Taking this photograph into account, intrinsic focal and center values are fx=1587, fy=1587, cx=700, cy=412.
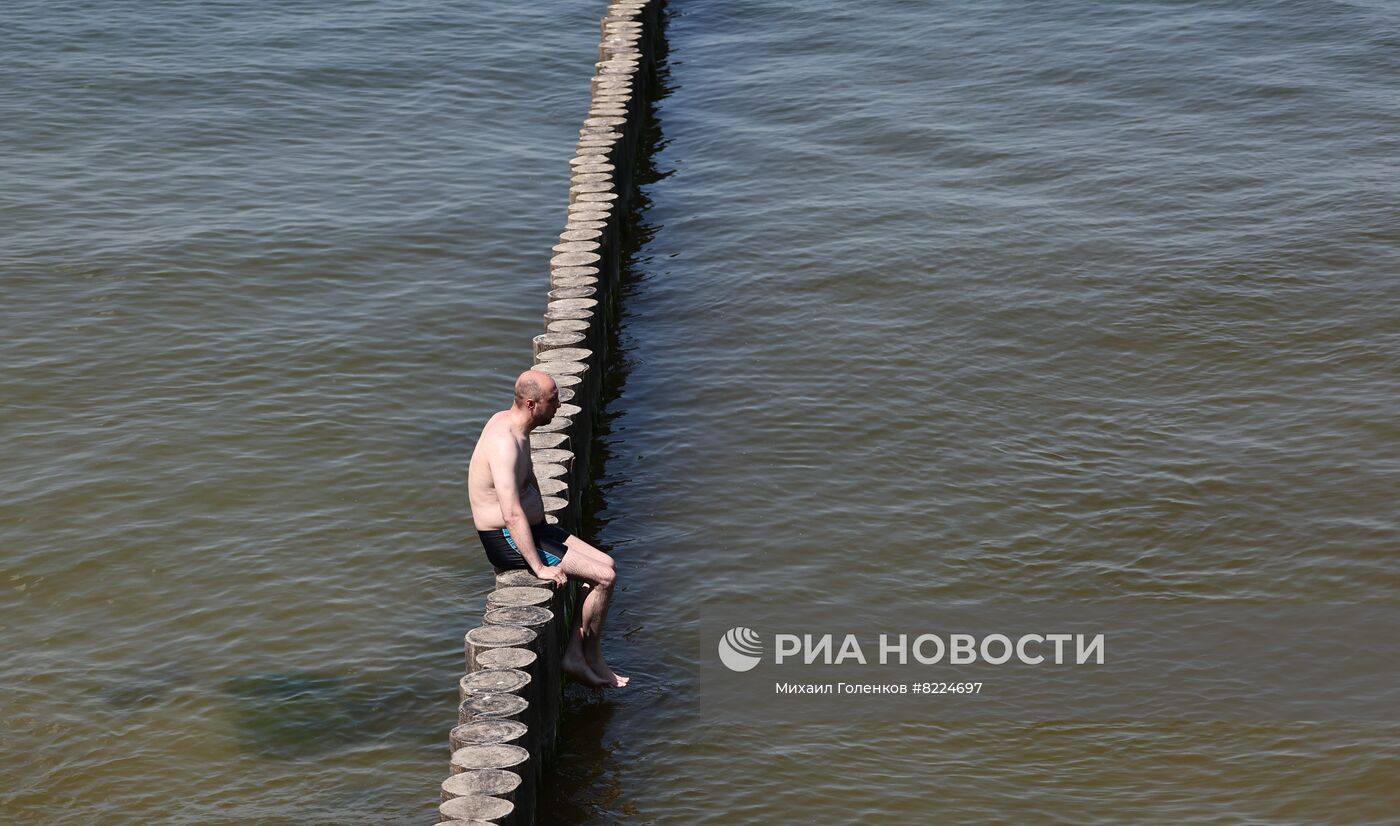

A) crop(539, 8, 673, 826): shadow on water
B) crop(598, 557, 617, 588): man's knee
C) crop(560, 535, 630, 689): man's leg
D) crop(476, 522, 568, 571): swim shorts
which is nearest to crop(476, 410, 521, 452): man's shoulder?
crop(476, 522, 568, 571): swim shorts

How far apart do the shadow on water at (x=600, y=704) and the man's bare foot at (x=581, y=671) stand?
0.59 feet

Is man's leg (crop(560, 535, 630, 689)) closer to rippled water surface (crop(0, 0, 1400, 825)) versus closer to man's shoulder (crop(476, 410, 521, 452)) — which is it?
rippled water surface (crop(0, 0, 1400, 825))

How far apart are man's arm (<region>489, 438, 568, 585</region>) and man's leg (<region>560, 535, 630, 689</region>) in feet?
1.00

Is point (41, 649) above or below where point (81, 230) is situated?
below

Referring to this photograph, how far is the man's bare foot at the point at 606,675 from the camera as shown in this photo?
10039 millimetres

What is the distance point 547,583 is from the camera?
9.55m

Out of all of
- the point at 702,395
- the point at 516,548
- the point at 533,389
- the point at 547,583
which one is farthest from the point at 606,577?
the point at 702,395

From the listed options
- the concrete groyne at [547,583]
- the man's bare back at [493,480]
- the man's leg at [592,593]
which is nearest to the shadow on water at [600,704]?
the concrete groyne at [547,583]

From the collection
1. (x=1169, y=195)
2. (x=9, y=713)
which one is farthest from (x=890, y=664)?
(x=1169, y=195)

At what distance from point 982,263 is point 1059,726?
7.83 metres

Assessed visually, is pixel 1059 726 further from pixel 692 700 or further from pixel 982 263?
pixel 982 263

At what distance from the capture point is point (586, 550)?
9.72m

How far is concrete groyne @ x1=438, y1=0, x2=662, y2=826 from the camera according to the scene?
8180 millimetres

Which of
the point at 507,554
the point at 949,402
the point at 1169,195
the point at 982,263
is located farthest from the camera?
the point at 1169,195
